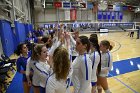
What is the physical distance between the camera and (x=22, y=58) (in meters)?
3.17

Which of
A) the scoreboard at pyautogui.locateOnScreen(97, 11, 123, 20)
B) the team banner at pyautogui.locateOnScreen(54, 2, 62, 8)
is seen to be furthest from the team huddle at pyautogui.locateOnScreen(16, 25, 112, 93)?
the scoreboard at pyautogui.locateOnScreen(97, 11, 123, 20)

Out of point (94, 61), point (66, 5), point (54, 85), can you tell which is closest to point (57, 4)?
point (66, 5)

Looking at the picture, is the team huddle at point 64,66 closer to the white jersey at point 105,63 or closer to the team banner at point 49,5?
the white jersey at point 105,63

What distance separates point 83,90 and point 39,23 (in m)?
27.1

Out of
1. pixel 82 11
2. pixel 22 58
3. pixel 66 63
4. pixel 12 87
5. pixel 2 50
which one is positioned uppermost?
pixel 82 11

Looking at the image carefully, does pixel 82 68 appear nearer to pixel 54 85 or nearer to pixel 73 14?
pixel 54 85

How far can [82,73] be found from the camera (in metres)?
2.21

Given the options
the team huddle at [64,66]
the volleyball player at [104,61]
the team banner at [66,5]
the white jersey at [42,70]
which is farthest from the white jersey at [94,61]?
the team banner at [66,5]

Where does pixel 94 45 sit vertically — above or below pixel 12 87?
above

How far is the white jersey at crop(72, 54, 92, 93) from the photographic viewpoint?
2152 millimetres

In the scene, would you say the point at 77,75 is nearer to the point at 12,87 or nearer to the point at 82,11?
the point at 12,87

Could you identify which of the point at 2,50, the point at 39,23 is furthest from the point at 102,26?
the point at 2,50

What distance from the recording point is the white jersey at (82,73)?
2152 mm

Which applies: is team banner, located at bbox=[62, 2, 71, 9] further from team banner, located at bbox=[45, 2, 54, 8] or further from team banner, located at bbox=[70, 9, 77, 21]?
team banner, located at bbox=[45, 2, 54, 8]
